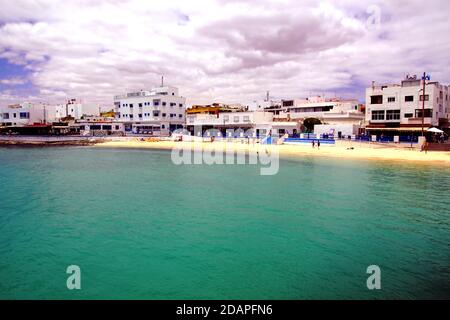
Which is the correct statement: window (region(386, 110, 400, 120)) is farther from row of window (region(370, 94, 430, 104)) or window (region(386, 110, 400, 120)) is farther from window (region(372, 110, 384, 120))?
row of window (region(370, 94, 430, 104))

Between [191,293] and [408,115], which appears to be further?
[408,115]

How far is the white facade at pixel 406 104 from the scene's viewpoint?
A: 176ft

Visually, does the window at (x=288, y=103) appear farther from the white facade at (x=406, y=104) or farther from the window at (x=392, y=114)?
the window at (x=392, y=114)

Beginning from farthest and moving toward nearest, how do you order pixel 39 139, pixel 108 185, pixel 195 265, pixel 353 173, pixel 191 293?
1. pixel 39 139
2. pixel 353 173
3. pixel 108 185
4. pixel 195 265
5. pixel 191 293

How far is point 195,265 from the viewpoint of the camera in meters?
12.2

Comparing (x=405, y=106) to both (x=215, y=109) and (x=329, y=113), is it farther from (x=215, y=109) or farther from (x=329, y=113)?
(x=215, y=109)

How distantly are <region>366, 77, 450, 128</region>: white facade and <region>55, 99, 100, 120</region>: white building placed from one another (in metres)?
96.9

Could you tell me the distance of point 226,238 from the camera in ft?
49.1

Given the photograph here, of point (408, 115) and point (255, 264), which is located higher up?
point (408, 115)

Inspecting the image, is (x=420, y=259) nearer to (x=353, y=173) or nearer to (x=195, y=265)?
(x=195, y=265)

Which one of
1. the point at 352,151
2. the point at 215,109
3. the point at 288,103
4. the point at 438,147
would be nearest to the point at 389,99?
the point at 438,147

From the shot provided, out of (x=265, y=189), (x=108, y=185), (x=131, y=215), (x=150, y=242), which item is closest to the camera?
(x=150, y=242)
